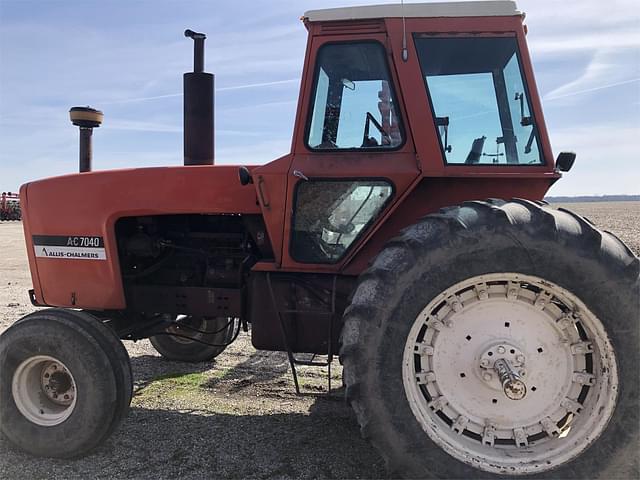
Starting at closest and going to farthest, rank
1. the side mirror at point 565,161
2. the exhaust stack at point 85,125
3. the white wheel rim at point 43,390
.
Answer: the side mirror at point 565,161 < the white wheel rim at point 43,390 < the exhaust stack at point 85,125

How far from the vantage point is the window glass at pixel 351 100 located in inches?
115

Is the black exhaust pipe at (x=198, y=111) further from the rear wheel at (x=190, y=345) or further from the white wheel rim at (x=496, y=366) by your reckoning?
the white wheel rim at (x=496, y=366)

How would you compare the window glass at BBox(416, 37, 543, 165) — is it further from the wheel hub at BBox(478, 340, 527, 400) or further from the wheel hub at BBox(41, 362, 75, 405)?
the wheel hub at BBox(41, 362, 75, 405)

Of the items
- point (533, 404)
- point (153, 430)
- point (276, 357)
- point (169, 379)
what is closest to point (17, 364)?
point (153, 430)

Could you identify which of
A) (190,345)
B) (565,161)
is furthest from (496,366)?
(190,345)

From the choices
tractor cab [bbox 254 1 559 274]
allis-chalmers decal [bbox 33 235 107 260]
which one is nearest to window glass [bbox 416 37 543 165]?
tractor cab [bbox 254 1 559 274]

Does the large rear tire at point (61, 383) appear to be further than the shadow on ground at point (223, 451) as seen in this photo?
Yes

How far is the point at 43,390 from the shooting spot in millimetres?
3305

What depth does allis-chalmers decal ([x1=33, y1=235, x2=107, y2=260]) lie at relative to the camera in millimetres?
3486

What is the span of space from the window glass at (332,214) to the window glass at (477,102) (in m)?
0.50

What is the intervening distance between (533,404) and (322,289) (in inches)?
51.8

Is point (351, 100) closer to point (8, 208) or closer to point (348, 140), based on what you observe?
point (348, 140)

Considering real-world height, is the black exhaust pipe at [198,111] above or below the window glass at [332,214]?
above

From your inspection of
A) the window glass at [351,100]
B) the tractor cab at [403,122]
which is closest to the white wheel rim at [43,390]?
the tractor cab at [403,122]
